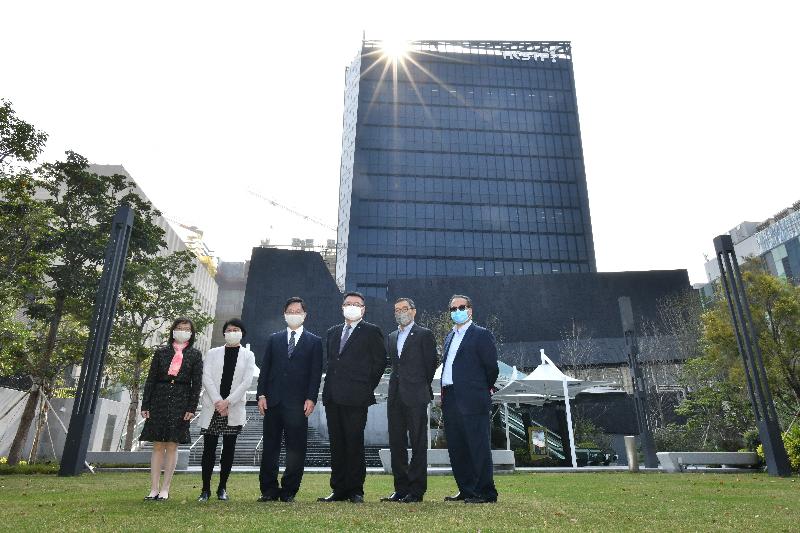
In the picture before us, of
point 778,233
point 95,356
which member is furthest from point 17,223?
point 778,233

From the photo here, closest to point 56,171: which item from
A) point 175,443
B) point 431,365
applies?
point 175,443

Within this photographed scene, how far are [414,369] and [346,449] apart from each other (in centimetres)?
98

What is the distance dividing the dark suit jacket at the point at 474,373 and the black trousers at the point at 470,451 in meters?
0.08

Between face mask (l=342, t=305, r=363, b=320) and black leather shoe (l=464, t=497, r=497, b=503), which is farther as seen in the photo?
face mask (l=342, t=305, r=363, b=320)

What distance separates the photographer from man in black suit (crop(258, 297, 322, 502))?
4902mm

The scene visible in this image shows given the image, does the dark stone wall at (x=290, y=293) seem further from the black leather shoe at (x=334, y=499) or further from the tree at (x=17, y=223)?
the black leather shoe at (x=334, y=499)

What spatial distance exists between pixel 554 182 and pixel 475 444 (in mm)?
75192

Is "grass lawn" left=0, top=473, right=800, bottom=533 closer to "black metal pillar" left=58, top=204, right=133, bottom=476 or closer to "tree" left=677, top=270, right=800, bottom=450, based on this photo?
"black metal pillar" left=58, top=204, right=133, bottom=476

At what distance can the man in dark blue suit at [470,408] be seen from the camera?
196 inches

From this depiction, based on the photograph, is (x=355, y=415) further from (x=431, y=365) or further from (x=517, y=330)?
(x=517, y=330)

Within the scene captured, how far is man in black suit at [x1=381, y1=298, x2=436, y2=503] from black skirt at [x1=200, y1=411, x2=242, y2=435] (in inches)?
61.3

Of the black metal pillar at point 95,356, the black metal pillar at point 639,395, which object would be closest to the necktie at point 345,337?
the black metal pillar at point 95,356

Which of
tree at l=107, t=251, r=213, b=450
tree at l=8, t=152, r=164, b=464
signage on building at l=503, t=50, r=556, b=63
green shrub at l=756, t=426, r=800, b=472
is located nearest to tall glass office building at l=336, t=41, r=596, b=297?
signage on building at l=503, t=50, r=556, b=63

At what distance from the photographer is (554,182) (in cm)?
7581
